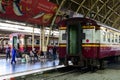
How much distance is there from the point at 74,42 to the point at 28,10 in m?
6.40

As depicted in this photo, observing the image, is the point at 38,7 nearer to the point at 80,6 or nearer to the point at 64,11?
the point at 64,11

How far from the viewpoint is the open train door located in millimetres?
17828

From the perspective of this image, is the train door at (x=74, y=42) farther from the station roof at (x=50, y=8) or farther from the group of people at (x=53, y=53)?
the group of people at (x=53, y=53)

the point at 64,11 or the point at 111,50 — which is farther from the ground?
the point at 64,11

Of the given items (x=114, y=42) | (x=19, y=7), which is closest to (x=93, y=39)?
(x=114, y=42)

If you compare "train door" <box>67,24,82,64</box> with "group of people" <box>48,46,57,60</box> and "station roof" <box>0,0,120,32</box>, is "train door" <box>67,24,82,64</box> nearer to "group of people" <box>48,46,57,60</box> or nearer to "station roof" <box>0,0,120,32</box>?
"station roof" <box>0,0,120,32</box>

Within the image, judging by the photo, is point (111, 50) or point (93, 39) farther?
point (111, 50)

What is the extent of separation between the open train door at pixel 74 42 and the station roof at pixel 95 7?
35.8ft

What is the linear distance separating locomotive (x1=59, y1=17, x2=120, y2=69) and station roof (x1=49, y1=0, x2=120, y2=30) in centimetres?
1088

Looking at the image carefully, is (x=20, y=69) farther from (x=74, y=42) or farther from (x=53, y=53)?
(x=53, y=53)

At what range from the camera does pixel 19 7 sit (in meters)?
21.5

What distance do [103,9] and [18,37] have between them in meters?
14.5

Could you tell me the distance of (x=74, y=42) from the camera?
18484 mm

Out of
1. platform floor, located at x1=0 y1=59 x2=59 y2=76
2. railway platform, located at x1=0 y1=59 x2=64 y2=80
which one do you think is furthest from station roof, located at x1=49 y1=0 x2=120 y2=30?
railway platform, located at x1=0 y1=59 x2=64 y2=80
